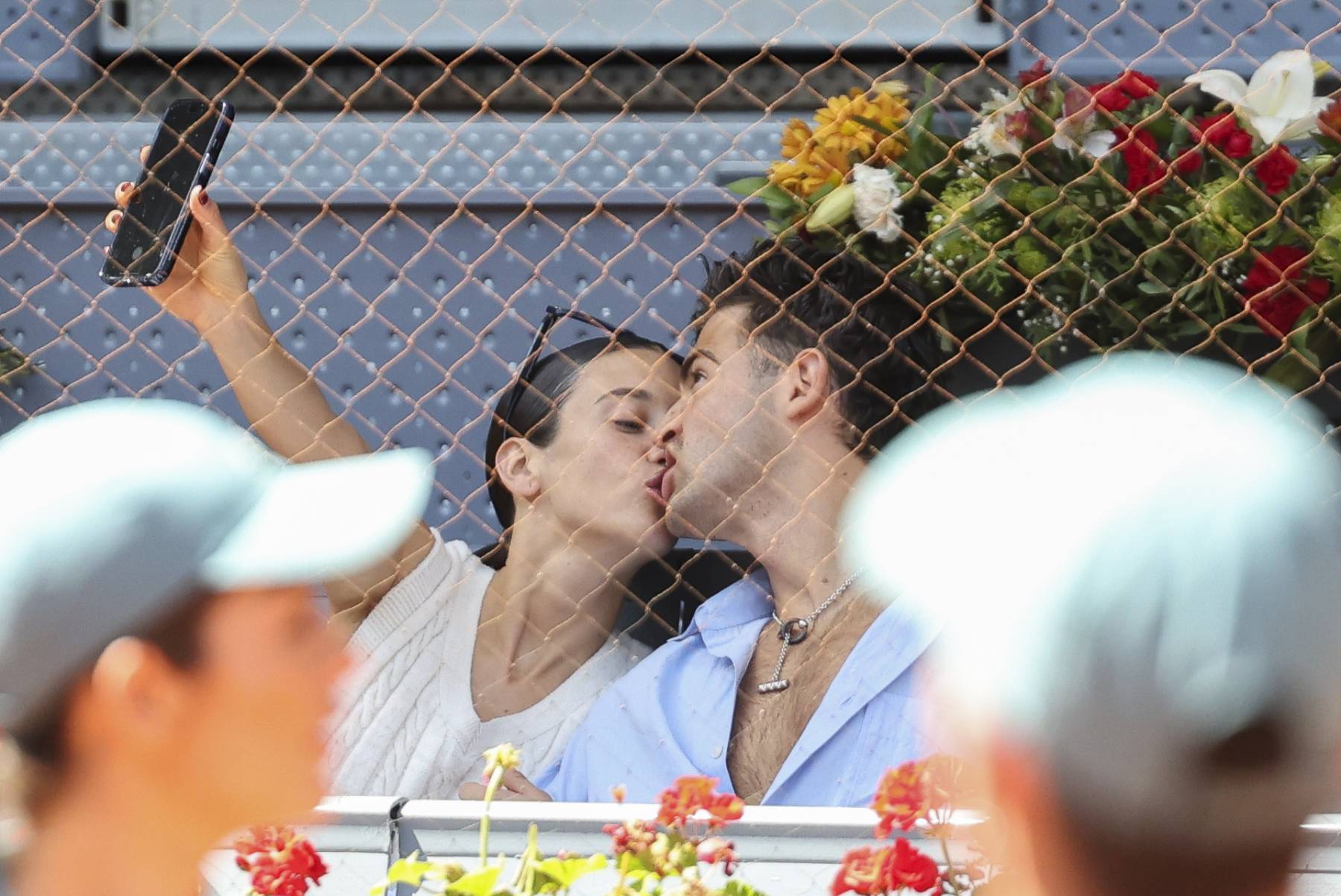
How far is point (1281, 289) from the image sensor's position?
1.60 meters

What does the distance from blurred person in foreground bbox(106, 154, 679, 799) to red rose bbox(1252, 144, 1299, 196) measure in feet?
2.29

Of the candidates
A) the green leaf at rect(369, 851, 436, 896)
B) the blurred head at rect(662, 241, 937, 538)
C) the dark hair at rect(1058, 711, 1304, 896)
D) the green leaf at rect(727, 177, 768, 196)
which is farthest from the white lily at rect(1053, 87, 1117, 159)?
the dark hair at rect(1058, 711, 1304, 896)

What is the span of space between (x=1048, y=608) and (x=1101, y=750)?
48 millimetres

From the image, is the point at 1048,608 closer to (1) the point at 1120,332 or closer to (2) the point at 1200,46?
(1) the point at 1120,332

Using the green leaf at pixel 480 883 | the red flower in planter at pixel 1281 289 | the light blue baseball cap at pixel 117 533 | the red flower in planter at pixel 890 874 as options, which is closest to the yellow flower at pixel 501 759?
the green leaf at pixel 480 883

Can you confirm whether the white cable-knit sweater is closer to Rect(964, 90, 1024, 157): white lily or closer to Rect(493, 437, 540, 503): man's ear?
Rect(493, 437, 540, 503): man's ear

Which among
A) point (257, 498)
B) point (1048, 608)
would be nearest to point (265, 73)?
point (257, 498)

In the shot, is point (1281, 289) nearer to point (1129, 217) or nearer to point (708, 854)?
point (1129, 217)

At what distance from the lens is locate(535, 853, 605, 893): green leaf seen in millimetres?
921

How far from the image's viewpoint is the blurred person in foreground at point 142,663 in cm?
54

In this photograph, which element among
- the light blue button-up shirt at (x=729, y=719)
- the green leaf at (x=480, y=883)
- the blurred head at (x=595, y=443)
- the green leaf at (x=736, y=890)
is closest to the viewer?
the green leaf at (x=480, y=883)

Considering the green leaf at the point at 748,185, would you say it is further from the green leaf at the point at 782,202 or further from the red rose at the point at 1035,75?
the red rose at the point at 1035,75

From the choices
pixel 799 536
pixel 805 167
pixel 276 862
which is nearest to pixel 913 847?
pixel 276 862

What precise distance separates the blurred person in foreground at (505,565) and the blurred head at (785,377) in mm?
73
